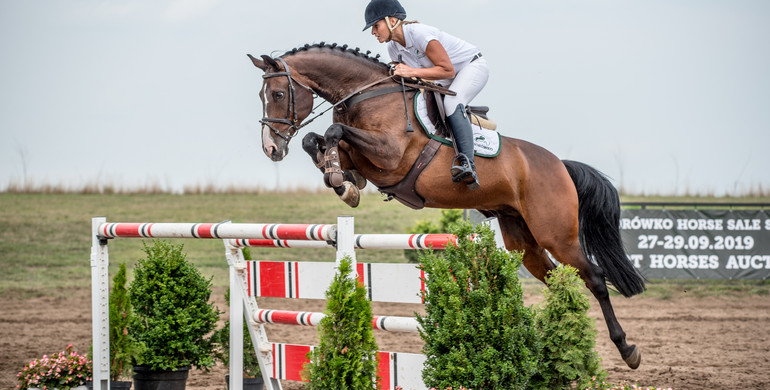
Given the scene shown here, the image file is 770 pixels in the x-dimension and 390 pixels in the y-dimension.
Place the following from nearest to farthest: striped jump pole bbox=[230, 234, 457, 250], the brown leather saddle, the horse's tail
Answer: striped jump pole bbox=[230, 234, 457, 250], the brown leather saddle, the horse's tail

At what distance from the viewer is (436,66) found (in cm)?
447

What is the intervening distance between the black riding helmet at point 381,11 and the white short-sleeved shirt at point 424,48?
0.38 feet

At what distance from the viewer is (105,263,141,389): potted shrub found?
4.79 metres

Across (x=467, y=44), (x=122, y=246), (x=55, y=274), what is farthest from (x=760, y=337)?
(x=122, y=246)

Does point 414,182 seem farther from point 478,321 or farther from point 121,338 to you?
point 121,338

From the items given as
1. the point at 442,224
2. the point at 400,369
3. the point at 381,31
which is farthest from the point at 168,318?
the point at 442,224

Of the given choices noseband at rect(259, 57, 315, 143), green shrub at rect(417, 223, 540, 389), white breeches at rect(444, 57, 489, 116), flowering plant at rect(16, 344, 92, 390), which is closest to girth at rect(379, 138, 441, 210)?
white breeches at rect(444, 57, 489, 116)

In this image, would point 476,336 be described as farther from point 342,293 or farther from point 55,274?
point 55,274

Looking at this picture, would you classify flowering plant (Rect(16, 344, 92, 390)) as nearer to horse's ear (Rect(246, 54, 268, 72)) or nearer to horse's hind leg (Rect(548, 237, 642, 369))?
horse's ear (Rect(246, 54, 268, 72))

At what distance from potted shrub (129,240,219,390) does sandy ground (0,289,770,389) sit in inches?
36.0

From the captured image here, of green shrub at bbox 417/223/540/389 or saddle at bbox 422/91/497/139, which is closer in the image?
green shrub at bbox 417/223/540/389

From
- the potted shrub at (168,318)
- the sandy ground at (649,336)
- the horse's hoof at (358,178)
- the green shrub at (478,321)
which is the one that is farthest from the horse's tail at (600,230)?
the potted shrub at (168,318)

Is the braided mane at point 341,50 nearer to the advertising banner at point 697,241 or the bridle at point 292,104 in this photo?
the bridle at point 292,104

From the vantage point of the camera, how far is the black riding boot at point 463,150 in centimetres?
434
